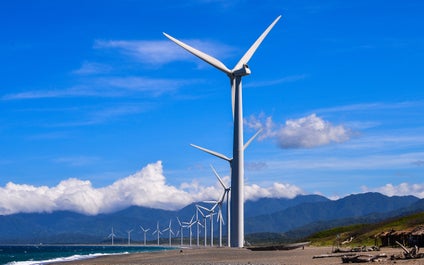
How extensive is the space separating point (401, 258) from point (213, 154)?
4768 centimetres

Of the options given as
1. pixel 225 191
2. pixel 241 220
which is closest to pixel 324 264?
pixel 241 220

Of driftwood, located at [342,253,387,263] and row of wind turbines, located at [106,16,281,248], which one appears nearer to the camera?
driftwood, located at [342,253,387,263]

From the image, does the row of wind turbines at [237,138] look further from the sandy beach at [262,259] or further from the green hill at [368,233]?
the green hill at [368,233]

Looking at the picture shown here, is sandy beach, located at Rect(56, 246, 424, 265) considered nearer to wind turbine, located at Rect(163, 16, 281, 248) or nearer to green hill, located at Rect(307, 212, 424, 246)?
wind turbine, located at Rect(163, 16, 281, 248)

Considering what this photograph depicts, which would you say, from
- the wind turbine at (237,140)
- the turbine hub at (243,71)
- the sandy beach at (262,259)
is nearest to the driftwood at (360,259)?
the sandy beach at (262,259)

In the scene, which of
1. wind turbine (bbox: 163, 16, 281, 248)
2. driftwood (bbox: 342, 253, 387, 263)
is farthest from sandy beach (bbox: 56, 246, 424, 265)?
wind turbine (bbox: 163, 16, 281, 248)

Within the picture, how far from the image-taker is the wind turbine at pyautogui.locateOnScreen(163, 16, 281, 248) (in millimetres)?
68750

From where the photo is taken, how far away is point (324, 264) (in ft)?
140

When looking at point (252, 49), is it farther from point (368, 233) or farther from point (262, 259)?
point (368, 233)

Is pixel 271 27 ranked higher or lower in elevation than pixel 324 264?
higher

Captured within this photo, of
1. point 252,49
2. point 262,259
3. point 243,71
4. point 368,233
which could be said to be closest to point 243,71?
point 243,71

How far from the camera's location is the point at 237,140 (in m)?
68.8

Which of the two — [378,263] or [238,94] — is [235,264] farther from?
[238,94]

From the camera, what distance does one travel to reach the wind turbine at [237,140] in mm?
68750
